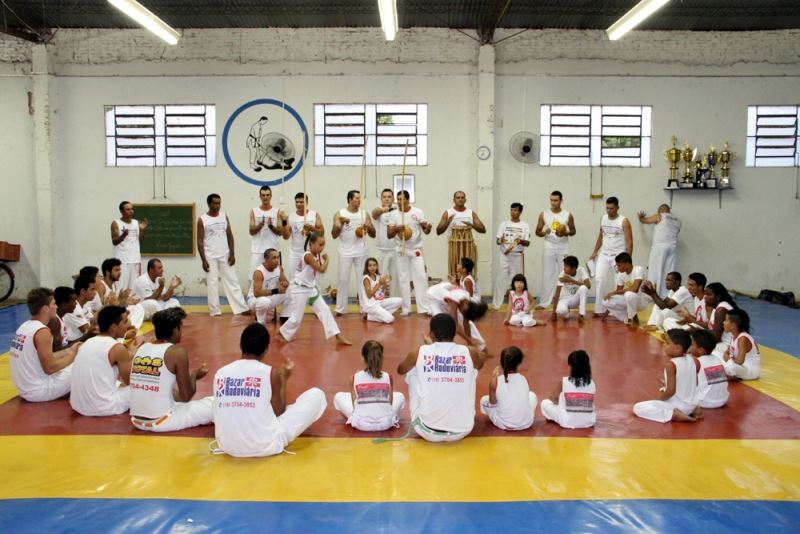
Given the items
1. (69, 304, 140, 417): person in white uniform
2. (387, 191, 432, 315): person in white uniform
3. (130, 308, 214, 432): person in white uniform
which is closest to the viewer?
(130, 308, 214, 432): person in white uniform

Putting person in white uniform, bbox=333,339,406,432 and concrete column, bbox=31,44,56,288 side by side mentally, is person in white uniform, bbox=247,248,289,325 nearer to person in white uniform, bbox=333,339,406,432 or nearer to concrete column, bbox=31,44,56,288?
person in white uniform, bbox=333,339,406,432

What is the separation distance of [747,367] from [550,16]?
23.7ft

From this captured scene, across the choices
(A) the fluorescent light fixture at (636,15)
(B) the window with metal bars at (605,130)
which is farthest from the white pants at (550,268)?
(A) the fluorescent light fixture at (636,15)

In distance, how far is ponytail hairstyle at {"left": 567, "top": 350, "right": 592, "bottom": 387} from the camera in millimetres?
4484

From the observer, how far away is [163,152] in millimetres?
11742

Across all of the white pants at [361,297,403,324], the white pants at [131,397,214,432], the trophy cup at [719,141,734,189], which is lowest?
the white pants at [131,397,214,432]

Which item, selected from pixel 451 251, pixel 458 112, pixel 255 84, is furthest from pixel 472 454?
pixel 255 84

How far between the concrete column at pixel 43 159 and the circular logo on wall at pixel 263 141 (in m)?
3.07

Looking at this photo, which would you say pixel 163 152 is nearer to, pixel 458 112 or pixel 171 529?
pixel 458 112

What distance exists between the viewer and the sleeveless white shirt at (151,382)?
4422 millimetres

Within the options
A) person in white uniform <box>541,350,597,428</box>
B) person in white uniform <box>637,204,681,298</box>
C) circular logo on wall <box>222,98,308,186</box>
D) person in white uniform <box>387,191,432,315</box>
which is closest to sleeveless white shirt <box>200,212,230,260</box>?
person in white uniform <box>387,191,432,315</box>

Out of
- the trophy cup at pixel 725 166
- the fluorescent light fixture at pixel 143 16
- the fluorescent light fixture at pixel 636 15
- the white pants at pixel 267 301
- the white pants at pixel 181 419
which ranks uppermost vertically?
the fluorescent light fixture at pixel 636 15

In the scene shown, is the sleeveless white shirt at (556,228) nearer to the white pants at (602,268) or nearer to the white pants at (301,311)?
the white pants at (602,268)

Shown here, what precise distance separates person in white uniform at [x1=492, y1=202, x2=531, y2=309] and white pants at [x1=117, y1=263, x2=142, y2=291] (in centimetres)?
540
